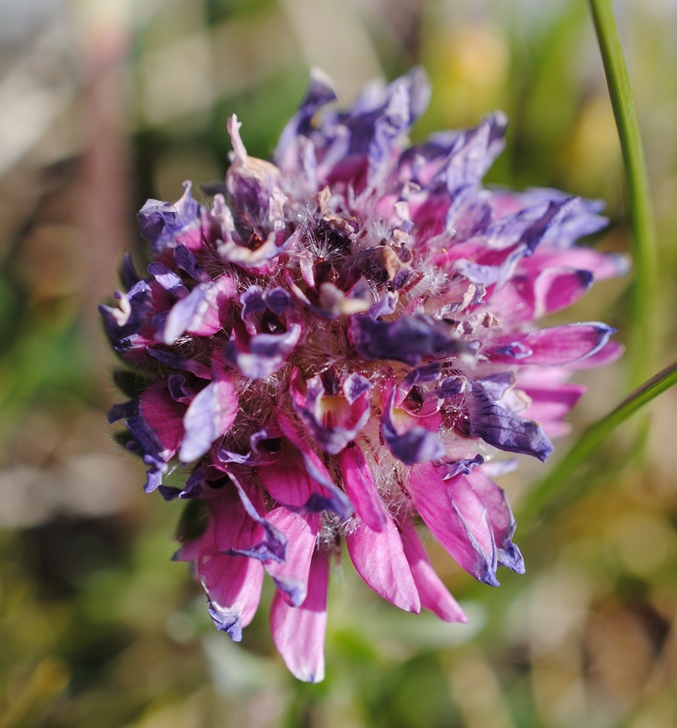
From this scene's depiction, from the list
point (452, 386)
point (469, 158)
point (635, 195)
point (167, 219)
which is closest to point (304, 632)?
point (452, 386)

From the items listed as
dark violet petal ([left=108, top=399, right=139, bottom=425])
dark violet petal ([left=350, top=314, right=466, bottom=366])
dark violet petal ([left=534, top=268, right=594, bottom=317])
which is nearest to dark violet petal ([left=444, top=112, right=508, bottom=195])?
dark violet petal ([left=534, top=268, right=594, bottom=317])

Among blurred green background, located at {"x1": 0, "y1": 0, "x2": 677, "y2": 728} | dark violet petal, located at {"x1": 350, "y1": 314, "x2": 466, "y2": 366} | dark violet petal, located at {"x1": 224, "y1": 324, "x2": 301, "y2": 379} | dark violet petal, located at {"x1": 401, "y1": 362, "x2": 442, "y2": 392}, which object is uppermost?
dark violet petal, located at {"x1": 350, "y1": 314, "x2": 466, "y2": 366}

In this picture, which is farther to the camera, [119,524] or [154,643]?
[119,524]

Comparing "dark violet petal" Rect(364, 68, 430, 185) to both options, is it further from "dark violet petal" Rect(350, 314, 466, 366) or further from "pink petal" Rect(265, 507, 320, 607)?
"pink petal" Rect(265, 507, 320, 607)

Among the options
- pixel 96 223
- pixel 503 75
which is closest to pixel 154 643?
pixel 96 223

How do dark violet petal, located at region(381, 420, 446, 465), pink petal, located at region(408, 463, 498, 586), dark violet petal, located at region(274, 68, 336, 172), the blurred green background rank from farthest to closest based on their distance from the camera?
the blurred green background < dark violet petal, located at region(274, 68, 336, 172) < pink petal, located at region(408, 463, 498, 586) < dark violet petal, located at region(381, 420, 446, 465)

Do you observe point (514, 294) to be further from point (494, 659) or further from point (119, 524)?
point (119, 524)

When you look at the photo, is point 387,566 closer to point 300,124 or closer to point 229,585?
point 229,585
